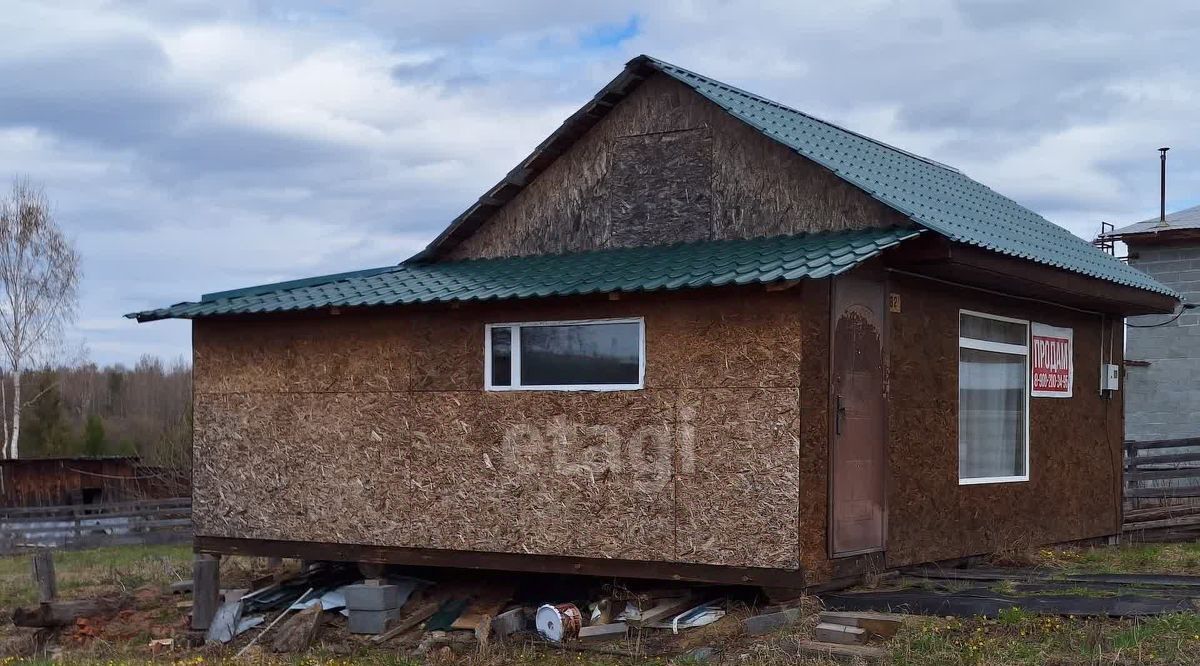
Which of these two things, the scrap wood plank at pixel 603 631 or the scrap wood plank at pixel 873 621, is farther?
the scrap wood plank at pixel 603 631

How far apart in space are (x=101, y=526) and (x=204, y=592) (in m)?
17.4

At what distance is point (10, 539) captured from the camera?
2783cm

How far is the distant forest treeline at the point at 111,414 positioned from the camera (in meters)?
35.4

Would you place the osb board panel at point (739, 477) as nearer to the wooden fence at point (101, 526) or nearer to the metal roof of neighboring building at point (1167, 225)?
the metal roof of neighboring building at point (1167, 225)

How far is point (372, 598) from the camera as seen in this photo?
1278cm

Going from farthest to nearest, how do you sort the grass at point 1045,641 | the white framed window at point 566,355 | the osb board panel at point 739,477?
1. the white framed window at point 566,355
2. the osb board panel at point 739,477
3. the grass at point 1045,641

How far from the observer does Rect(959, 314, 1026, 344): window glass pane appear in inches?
514

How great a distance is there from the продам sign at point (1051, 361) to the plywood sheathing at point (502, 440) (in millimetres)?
4618

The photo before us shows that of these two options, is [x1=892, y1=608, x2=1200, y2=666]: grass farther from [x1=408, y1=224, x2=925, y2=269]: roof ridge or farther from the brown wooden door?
[x1=408, y1=224, x2=925, y2=269]: roof ridge

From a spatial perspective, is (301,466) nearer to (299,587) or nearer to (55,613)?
(299,587)

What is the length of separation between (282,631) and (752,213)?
5.92 metres

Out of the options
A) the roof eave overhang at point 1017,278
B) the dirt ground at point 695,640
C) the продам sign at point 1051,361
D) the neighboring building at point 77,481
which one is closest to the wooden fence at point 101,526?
the neighboring building at point 77,481

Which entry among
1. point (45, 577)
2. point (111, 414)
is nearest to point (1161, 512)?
point (45, 577)

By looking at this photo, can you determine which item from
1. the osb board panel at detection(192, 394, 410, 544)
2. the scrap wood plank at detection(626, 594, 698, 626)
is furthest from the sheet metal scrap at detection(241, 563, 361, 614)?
the scrap wood plank at detection(626, 594, 698, 626)
